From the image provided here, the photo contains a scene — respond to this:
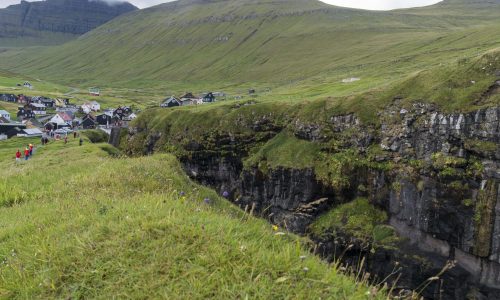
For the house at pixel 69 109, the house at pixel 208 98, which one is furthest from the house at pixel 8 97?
the house at pixel 208 98

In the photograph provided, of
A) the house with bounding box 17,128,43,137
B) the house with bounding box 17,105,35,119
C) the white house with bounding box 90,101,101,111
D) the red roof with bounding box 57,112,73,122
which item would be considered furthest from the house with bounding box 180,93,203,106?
the house with bounding box 17,105,35,119

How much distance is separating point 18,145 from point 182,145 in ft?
159

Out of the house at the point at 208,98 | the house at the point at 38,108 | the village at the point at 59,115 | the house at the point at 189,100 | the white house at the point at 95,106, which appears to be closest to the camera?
the village at the point at 59,115

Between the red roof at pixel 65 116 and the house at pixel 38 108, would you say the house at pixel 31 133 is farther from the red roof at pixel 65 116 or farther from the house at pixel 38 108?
the house at pixel 38 108

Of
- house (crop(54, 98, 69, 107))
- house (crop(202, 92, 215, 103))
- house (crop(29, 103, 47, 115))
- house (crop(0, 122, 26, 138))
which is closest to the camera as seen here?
house (crop(0, 122, 26, 138))

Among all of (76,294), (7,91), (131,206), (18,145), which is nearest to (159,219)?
(131,206)

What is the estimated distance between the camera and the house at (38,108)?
138288 millimetres

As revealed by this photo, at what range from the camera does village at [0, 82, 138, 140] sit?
100938 mm

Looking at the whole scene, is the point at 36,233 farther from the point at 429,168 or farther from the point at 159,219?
the point at 429,168

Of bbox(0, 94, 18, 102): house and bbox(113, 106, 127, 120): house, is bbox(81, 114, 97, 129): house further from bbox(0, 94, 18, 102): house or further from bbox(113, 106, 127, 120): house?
bbox(0, 94, 18, 102): house

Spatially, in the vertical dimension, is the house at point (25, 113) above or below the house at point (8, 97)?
below

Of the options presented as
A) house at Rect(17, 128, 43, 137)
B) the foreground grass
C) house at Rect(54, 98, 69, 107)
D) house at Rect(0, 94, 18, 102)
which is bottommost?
house at Rect(17, 128, 43, 137)

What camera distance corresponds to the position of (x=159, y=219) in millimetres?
6527

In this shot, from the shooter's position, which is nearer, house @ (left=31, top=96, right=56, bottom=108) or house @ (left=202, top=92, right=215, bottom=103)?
house @ (left=202, top=92, right=215, bottom=103)
